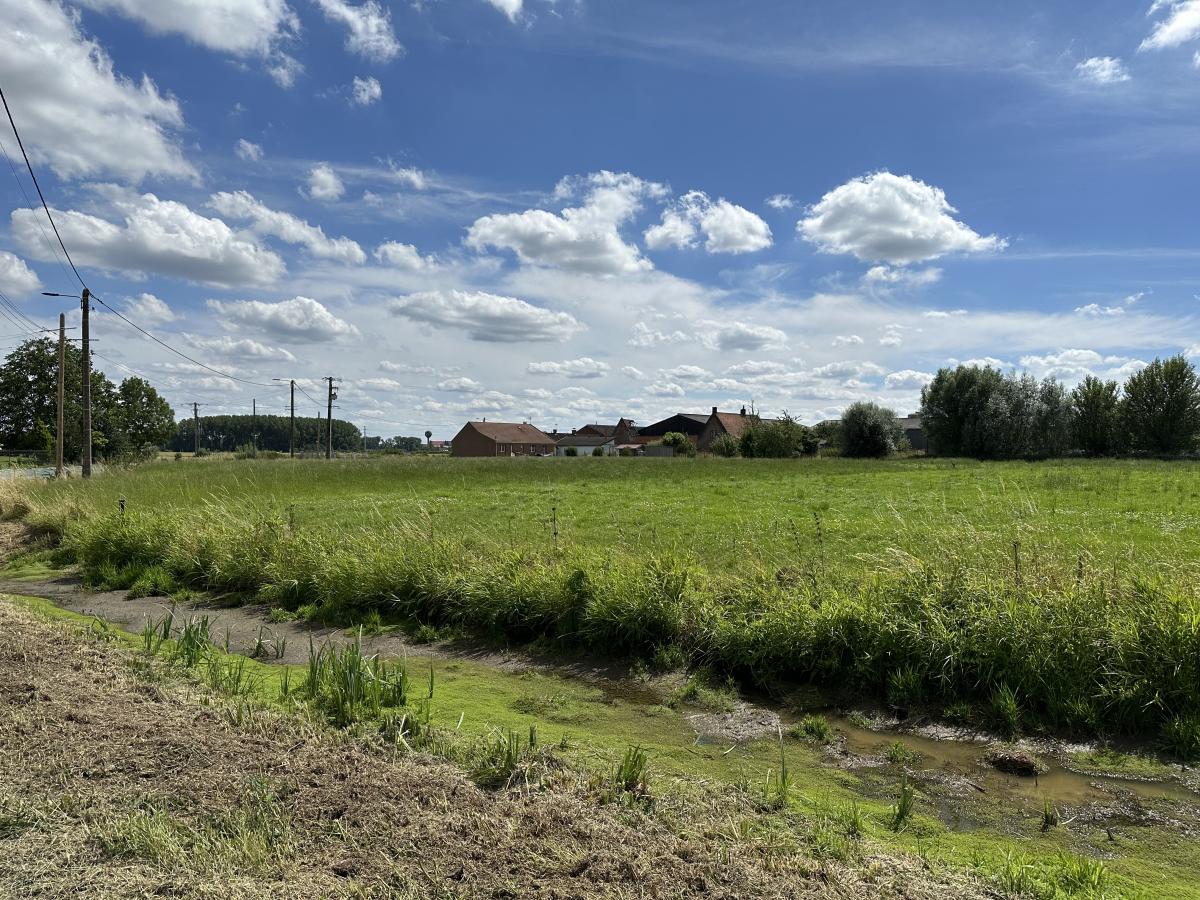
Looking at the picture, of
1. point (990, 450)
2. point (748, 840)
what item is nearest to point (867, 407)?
point (990, 450)

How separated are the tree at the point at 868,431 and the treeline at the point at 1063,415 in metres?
4.73

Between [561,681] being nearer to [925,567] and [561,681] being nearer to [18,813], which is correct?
[925,567]

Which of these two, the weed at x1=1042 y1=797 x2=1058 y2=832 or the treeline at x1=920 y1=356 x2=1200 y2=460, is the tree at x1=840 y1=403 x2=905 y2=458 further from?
Result: the weed at x1=1042 y1=797 x2=1058 y2=832

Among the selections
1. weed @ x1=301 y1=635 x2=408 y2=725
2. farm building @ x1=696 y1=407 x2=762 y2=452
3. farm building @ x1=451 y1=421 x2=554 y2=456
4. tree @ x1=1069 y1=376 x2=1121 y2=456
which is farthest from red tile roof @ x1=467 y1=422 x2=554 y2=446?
weed @ x1=301 y1=635 x2=408 y2=725

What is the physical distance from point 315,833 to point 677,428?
335 ft

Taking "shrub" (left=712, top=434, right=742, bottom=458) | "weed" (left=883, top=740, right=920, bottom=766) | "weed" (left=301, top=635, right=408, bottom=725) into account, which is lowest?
"weed" (left=883, top=740, right=920, bottom=766)

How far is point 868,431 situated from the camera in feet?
218

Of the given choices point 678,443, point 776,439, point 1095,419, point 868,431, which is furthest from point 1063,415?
point 678,443

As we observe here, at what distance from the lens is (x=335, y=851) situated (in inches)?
126

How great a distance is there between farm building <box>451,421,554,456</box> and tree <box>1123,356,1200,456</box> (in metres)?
73.9

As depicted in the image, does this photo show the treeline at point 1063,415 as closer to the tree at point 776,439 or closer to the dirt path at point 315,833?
the tree at point 776,439

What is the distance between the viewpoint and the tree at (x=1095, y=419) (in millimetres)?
64438

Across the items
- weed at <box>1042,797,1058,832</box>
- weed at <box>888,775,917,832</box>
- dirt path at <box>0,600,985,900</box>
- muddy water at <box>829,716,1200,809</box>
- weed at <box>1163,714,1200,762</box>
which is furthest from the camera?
weed at <box>1163,714,1200,762</box>

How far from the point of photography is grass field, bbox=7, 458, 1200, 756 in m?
5.52
